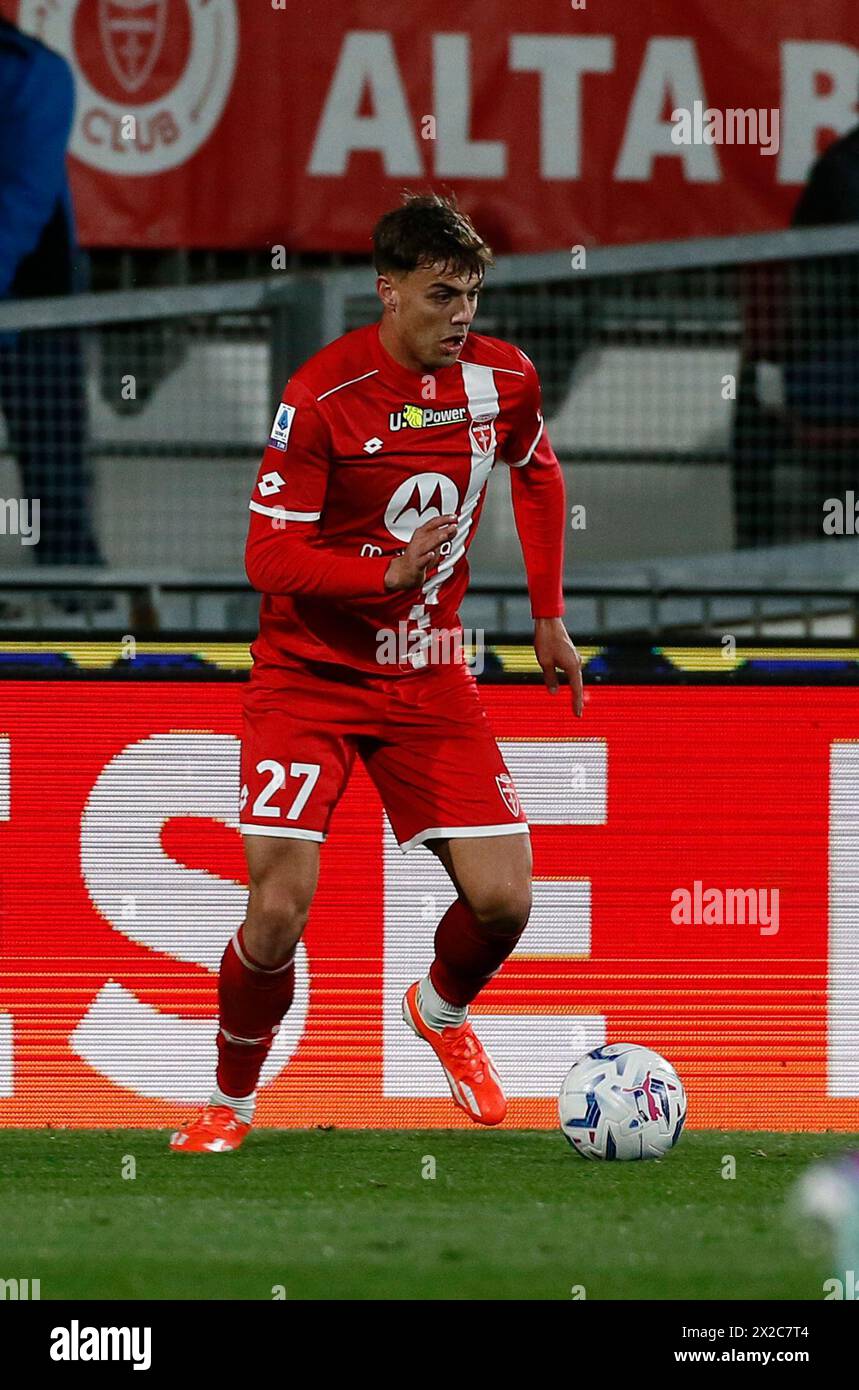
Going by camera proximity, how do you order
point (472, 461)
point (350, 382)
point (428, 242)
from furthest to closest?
point (472, 461)
point (350, 382)
point (428, 242)

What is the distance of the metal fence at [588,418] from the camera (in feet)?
29.6

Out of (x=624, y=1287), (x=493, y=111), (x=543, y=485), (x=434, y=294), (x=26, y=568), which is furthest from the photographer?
(x=493, y=111)

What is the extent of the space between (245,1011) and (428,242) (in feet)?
5.34

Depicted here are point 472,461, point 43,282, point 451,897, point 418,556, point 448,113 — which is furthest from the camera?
point 448,113

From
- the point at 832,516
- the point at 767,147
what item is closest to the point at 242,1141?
the point at 832,516

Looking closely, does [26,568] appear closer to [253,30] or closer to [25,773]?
[253,30]

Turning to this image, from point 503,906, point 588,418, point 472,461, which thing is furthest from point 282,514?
point 588,418

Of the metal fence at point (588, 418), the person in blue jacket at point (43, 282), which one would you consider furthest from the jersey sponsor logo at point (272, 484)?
the person in blue jacket at point (43, 282)

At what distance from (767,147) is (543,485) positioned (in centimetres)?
594

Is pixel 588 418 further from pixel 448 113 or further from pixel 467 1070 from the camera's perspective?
pixel 467 1070

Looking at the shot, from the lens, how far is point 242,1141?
495 centimetres

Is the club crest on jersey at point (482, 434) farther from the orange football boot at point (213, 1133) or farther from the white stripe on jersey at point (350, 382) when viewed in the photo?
the orange football boot at point (213, 1133)

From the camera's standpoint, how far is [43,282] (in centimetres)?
951

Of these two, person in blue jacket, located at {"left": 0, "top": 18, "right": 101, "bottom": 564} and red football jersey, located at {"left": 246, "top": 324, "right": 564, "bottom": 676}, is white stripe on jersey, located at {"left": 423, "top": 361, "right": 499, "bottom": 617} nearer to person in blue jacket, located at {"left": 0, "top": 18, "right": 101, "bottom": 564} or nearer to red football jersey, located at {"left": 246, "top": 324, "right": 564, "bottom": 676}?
red football jersey, located at {"left": 246, "top": 324, "right": 564, "bottom": 676}
